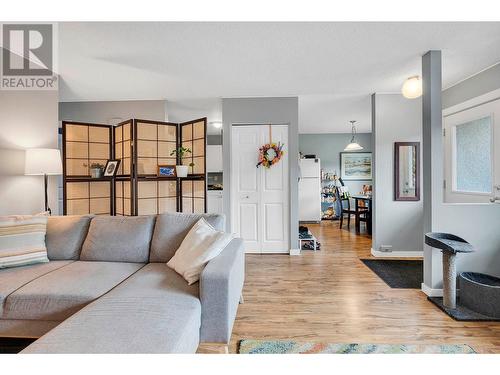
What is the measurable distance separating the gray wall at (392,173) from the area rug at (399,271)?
1.18ft

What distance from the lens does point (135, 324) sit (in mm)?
1240

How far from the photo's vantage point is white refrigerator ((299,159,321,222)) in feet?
22.7

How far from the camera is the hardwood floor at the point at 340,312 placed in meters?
1.94

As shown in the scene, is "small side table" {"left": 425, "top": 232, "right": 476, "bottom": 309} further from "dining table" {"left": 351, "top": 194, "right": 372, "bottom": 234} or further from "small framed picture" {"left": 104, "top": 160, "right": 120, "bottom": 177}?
"small framed picture" {"left": 104, "top": 160, "right": 120, "bottom": 177}

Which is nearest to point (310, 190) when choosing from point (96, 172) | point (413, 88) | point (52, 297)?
point (413, 88)

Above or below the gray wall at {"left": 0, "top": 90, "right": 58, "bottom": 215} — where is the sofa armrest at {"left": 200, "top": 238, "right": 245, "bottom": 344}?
below

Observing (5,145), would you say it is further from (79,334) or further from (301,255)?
(301,255)

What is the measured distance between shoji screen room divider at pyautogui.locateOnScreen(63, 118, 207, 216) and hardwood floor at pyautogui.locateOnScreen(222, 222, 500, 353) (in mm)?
1507

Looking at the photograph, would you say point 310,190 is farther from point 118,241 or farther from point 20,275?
point 20,275

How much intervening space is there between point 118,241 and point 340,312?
202cm

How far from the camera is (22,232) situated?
2094mm

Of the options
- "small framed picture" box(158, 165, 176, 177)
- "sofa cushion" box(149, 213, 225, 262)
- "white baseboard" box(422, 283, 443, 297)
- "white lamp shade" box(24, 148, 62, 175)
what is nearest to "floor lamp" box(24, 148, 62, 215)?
"white lamp shade" box(24, 148, 62, 175)

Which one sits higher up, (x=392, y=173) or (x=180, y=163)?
(x=180, y=163)
